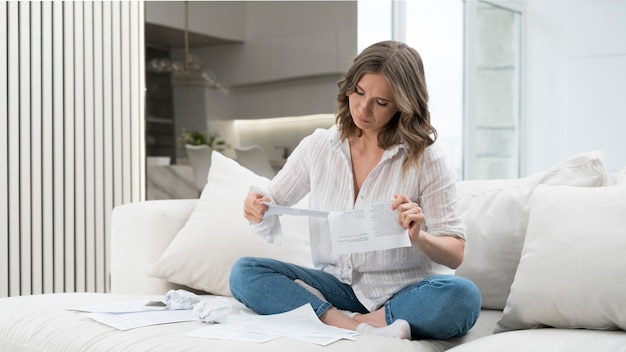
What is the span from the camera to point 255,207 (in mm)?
1948

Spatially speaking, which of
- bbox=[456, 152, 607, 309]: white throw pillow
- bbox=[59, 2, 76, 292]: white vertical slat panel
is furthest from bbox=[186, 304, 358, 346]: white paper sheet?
bbox=[59, 2, 76, 292]: white vertical slat panel

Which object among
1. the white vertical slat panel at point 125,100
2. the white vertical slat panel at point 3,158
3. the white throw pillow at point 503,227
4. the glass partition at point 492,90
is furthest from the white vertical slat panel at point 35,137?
the glass partition at point 492,90

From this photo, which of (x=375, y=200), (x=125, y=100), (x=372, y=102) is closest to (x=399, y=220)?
(x=375, y=200)

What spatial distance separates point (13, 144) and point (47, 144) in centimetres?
17

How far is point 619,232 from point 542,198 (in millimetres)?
267

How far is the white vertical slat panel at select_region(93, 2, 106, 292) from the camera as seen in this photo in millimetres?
3498

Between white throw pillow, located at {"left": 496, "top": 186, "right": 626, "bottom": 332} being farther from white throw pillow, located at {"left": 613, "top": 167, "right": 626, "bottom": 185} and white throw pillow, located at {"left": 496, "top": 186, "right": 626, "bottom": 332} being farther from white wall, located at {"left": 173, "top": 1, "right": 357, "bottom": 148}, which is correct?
white wall, located at {"left": 173, "top": 1, "right": 357, "bottom": 148}

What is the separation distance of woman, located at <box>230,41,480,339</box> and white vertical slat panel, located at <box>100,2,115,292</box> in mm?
1718

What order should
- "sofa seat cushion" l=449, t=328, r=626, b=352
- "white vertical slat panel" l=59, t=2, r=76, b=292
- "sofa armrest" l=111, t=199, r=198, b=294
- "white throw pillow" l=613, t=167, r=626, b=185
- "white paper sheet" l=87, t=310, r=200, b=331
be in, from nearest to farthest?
"sofa seat cushion" l=449, t=328, r=626, b=352, "white paper sheet" l=87, t=310, r=200, b=331, "white throw pillow" l=613, t=167, r=626, b=185, "sofa armrest" l=111, t=199, r=198, b=294, "white vertical slat panel" l=59, t=2, r=76, b=292

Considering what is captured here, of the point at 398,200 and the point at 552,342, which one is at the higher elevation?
the point at 398,200

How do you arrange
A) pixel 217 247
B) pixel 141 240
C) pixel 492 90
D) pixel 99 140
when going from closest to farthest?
pixel 217 247, pixel 141 240, pixel 99 140, pixel 492 90

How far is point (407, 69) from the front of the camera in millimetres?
1882

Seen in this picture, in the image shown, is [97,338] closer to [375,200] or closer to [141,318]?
[141,318]

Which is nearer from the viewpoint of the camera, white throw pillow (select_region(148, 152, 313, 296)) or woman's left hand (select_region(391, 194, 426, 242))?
woman's left hand (select_region(391, 194, 426, 242))
